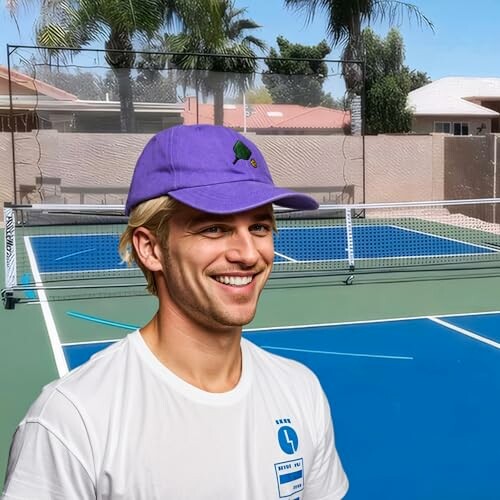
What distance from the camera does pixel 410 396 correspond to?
19.0 feet

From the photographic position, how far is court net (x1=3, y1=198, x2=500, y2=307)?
10477 mm

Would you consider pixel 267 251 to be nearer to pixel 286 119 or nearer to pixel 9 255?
pixel 9 255

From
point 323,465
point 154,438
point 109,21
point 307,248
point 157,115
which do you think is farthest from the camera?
point 109,21

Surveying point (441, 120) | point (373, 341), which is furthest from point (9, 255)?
point (441, 120)

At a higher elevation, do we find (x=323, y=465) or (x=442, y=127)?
(x=442, y=127)

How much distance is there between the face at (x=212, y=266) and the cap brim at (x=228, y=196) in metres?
0.05

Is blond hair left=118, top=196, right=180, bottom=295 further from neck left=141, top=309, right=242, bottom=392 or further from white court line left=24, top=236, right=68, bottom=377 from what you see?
white court line left=24, top=236, right=68, bottom=377

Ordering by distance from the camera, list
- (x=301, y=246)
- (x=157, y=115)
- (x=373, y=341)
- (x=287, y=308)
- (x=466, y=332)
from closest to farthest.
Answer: (x=373, y=341) → (x=466, y=332) → (x=287, y=308) → (x=301, y=246) → (x=157, y=115)

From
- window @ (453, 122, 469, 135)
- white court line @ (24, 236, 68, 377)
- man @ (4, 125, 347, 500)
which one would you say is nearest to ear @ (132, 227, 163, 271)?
man @ (4, 125, 347, 500)

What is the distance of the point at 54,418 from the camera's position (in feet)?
4.76

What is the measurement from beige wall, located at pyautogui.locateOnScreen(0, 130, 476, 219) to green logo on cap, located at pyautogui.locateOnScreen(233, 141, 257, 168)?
1663cm

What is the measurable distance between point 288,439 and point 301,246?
44.2 feet

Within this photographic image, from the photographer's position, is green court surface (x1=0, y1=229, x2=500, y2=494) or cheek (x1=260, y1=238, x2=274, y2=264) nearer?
cheek (x1=260, y1=238, x2=274, y2=264)

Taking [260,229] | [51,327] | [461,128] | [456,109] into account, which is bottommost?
[51,327]
